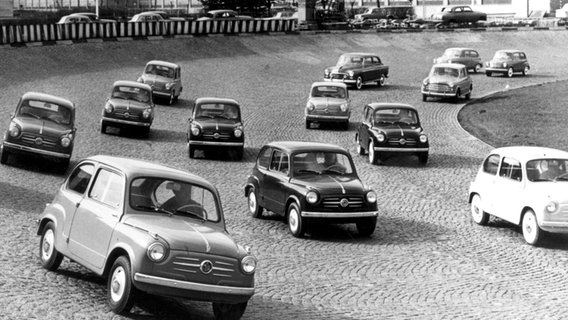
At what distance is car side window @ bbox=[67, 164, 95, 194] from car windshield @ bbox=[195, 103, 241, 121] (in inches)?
550

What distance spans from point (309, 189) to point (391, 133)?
9688 mm

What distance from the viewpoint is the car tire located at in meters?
19.2

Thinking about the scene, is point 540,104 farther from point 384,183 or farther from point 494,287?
point 494,287

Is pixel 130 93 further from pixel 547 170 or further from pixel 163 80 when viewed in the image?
pixel 547 170

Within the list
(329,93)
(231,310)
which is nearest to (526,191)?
(231,310)

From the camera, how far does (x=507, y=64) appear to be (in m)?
52.0

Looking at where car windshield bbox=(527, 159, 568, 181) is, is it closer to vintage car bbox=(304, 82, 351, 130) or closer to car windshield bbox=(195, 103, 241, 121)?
car windshield bbox=(195, 103, 241, 121)

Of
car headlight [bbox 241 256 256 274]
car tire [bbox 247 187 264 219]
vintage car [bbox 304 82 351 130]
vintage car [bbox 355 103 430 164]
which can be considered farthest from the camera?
vintage car [bbox 304 82 351 130]

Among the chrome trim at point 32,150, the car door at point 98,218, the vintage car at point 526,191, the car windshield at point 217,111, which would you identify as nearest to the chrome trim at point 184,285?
the car door at point 98,218

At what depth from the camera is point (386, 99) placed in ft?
136

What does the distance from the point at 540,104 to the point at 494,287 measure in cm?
2811

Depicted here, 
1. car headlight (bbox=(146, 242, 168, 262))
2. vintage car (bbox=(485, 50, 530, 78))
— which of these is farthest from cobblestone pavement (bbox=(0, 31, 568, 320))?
vintage car (bbox=(485, 50, 530, 78))

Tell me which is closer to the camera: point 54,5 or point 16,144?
point 16,144

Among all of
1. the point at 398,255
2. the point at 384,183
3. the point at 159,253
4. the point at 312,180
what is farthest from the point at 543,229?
the point at 159,253
